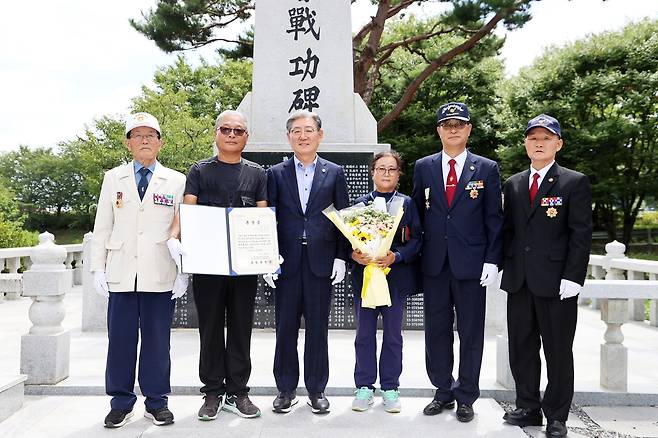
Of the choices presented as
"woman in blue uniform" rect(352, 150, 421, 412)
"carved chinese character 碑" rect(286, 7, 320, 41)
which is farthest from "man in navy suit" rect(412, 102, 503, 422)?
"carved chinese character 碑" rect(286, 7, 320, 41)

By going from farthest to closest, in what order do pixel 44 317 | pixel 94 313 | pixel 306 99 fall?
pixel 306 99
pixel 94 313
pixel 44 317

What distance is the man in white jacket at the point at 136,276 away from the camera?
3166 millimetres

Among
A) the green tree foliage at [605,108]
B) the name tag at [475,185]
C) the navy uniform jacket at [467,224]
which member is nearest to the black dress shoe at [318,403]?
the navy uniform jacket at [467,224]

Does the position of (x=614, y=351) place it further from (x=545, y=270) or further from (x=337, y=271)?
(x=337, y=271)

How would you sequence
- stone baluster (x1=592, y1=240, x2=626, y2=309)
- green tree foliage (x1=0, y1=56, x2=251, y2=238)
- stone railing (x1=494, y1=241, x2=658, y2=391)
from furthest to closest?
1. green tree foliage (x1=0, y1=56, x2=251, y2=238)
2. stone baluster (x1=592, y1=240, x2=626, y2=309)
3. stone railing (x1=494, y1=241, x2=658, y2=391)

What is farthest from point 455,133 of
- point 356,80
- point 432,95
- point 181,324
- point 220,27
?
point 432,95

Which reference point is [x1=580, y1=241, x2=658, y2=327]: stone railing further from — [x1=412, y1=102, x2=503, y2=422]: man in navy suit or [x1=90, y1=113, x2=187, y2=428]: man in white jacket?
[x1=90, y1=113, x2=187, y2=428]: man in white jacket

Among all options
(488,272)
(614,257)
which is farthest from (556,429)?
(614,257)

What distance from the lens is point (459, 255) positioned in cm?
326

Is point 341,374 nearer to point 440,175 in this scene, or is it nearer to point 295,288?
point 295,288

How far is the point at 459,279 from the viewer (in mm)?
3273

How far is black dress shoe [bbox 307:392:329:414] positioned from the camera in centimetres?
335

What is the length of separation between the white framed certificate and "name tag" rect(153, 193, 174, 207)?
0.23m

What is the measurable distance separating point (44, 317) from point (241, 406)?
171 centimetres
